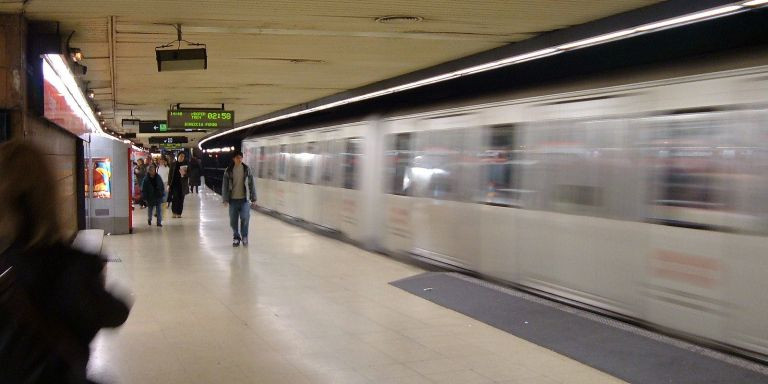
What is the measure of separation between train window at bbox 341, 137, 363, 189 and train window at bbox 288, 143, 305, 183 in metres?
3.38

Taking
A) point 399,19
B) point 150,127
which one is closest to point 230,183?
point 399,19

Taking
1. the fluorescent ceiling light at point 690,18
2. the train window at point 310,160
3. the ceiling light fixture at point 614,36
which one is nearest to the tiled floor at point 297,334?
the ceiling light fixture at point 614,36

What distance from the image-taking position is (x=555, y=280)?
23.7 feet

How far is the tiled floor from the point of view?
518 centimetres

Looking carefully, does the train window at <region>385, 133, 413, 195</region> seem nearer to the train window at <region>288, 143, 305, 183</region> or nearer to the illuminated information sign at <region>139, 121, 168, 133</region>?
the train window at <region>288, 143, 305, 183</region>

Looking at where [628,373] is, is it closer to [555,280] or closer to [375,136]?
[555,280]

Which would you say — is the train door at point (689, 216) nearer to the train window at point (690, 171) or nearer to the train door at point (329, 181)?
the train window at point (690, 171)

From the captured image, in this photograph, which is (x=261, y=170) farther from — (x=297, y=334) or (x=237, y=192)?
(x=297, y=334)

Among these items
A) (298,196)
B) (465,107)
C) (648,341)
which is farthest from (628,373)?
(298,196)

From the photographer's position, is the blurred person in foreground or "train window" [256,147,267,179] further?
"train window" [256,147,267,179]

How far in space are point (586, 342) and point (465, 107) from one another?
3926mm

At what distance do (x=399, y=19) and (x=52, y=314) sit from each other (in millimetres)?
5204

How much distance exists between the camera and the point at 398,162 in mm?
10867

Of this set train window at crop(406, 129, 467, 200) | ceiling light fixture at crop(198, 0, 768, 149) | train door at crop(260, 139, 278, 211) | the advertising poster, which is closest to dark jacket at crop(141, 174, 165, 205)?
the advertising poster
